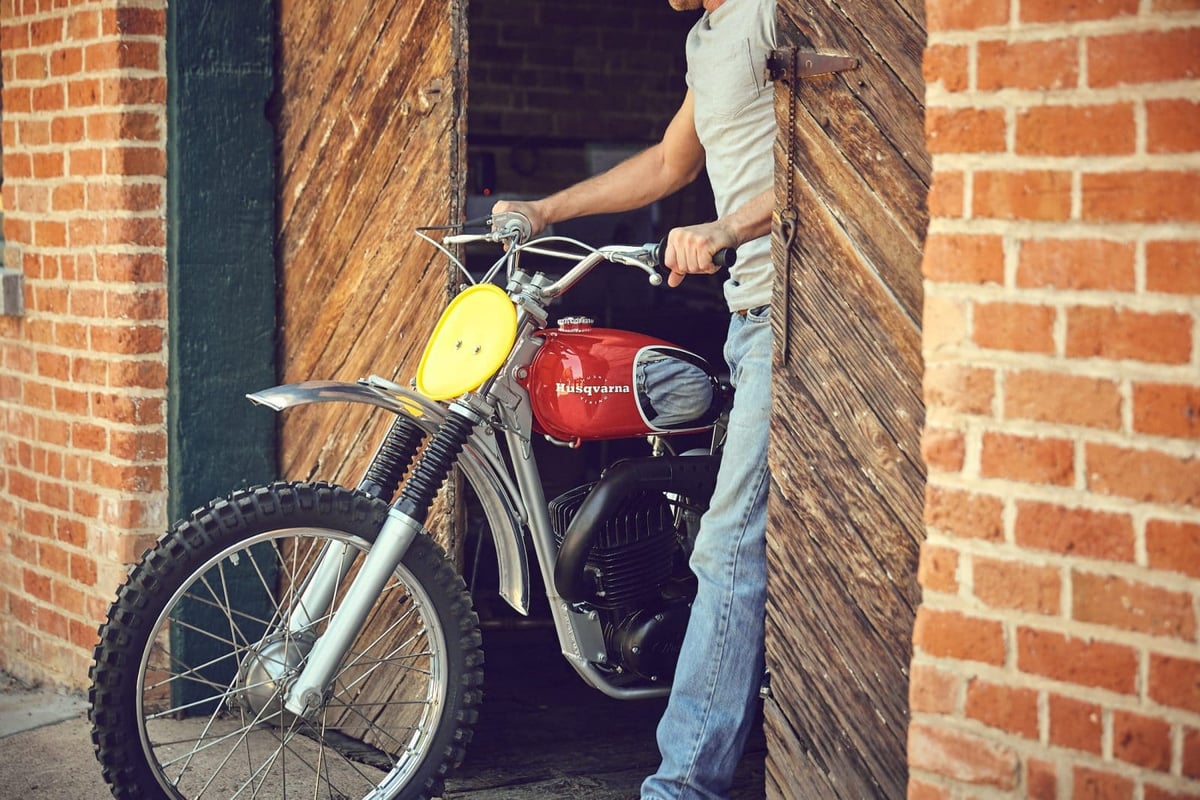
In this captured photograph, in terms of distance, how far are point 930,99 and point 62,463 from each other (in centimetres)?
308

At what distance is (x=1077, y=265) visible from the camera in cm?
225

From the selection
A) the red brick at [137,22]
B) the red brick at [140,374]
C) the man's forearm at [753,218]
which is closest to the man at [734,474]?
the man's forearm at [753,218]

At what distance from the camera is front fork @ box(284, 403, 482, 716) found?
3291 mm

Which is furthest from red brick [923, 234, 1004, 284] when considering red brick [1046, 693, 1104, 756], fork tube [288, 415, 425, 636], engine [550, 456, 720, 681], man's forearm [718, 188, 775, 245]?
fork tube [288, 415, 425, 636]

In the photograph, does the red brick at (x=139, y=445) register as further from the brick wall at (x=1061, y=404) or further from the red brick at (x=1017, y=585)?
the red brick at (x=1017, y=585)

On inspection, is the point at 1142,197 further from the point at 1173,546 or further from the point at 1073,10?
the point at 1173,546

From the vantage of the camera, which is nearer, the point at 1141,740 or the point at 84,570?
the point at 1141,740

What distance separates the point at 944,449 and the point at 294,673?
5.17ft

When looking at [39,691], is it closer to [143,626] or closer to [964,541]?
[143,626]

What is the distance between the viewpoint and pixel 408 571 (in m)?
3.38

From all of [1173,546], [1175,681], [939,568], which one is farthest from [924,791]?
[1173,546]

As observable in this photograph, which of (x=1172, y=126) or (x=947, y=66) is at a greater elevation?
(x=947, y=66)

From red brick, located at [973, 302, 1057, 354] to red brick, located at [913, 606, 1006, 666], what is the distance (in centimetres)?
42

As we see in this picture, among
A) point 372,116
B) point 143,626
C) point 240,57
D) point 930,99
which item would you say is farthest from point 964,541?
point 240,57
